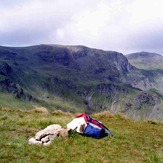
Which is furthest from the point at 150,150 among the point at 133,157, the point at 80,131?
the point at 80,131

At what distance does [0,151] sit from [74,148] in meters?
4.54

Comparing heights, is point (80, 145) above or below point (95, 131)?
below

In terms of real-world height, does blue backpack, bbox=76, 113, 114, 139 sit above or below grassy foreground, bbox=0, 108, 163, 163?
above

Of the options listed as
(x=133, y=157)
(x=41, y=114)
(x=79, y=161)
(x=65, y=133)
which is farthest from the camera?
(x=41, y=114)

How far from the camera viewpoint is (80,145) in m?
19.3

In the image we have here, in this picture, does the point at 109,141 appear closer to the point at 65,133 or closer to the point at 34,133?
the point at 65,133

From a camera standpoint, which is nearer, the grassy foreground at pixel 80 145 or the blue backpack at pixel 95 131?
the grassy foreground at pixel 80 145

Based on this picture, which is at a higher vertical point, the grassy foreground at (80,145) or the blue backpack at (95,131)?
the blue backpack at (95,131)

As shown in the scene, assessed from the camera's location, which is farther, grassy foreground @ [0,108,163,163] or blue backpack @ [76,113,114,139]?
blue backpack @ [76,113,114,139]

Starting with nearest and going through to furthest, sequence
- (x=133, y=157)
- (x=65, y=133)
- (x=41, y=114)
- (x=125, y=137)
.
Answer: (x=133, y=157) → (x=65, y=133) → (x=125, y=137) → (x=41, y=114)

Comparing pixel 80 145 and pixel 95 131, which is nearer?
pixel 80 145

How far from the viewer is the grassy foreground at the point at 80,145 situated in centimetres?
1666

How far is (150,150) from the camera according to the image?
61.9 feet

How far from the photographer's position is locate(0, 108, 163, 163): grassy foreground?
54.6 feet
